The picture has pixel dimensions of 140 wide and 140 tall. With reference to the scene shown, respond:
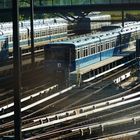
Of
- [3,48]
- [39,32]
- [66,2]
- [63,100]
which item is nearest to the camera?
[63,100]

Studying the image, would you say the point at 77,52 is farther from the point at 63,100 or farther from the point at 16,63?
the point at 16,63

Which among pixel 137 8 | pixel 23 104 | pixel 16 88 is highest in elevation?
pixel 137 8

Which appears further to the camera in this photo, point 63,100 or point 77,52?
point 77,52

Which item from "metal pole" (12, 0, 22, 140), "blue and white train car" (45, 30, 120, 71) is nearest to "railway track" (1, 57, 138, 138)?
"blue and white train car" (45, 30, 120, 71)

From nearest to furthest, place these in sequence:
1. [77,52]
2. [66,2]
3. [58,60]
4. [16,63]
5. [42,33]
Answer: [16,63] < [58,60] < [77,52] < [66,2] < [42,33]

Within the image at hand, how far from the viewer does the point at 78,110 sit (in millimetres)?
15391

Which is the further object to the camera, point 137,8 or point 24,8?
point 24,8

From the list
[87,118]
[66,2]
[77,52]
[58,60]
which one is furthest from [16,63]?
[66,2]

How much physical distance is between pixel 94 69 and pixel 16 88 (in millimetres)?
15183

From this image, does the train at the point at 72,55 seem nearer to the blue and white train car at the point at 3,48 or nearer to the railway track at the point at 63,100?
the railway track at the point at 63,100

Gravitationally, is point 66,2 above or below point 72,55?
above

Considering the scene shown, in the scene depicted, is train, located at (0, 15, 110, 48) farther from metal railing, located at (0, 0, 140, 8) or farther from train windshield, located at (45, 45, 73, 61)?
train windshield, located at (45, 45, 73, 61)

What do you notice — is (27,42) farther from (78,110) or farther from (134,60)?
(78,110)

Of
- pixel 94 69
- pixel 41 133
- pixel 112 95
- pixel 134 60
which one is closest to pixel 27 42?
pixel 134 60
